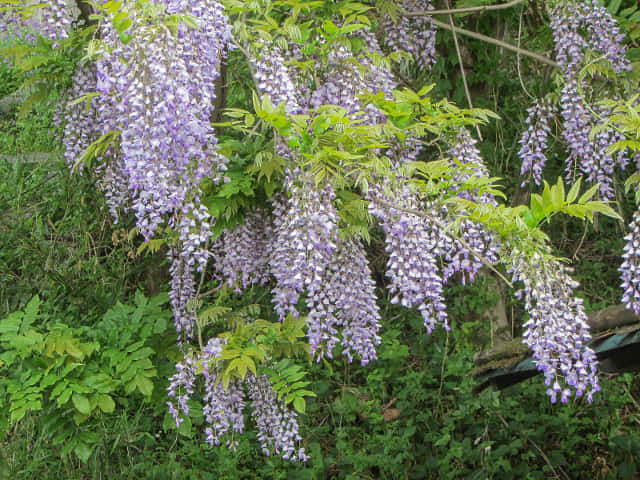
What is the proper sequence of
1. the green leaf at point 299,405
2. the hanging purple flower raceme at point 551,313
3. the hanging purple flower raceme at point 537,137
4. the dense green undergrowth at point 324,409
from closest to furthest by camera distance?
the hanging purple flower raceme at point 551,313 < the green leaf at point 299,405 < the hanging purple flower raceme at point 537,137 < the dense green undergrowth at point 324,409

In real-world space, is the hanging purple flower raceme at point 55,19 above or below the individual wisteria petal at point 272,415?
above

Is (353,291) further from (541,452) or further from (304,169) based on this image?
(541,452)

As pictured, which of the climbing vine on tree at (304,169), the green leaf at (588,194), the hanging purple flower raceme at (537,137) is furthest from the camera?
the hanging purple flower raceme at (537,137)

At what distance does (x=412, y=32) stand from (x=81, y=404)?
2689 millimetres

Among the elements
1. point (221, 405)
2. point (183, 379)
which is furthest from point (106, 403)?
point (221, 405)

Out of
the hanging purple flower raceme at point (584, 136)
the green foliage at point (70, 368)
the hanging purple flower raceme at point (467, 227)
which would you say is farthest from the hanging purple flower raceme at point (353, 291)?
the hanging purple flower raceme at point (584, 136)

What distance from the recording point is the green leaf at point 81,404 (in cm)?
284

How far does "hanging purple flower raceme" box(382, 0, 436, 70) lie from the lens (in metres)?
3.71

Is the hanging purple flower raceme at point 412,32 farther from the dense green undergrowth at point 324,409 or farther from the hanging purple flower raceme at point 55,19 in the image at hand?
the dense green undergrowth at point 324,409

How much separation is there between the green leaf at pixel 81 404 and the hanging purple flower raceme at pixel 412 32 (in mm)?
2491

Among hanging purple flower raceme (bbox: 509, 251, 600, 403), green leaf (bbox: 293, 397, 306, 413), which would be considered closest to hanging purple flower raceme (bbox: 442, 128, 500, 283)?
hanging purple flower raceme (bbox: 509, 251, 600, 403)

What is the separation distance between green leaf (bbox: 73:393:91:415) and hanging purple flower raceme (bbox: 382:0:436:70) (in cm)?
249

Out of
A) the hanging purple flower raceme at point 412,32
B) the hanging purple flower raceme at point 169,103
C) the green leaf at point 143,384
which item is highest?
the hanging purple flower raceme at point 412,32

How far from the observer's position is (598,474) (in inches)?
167
